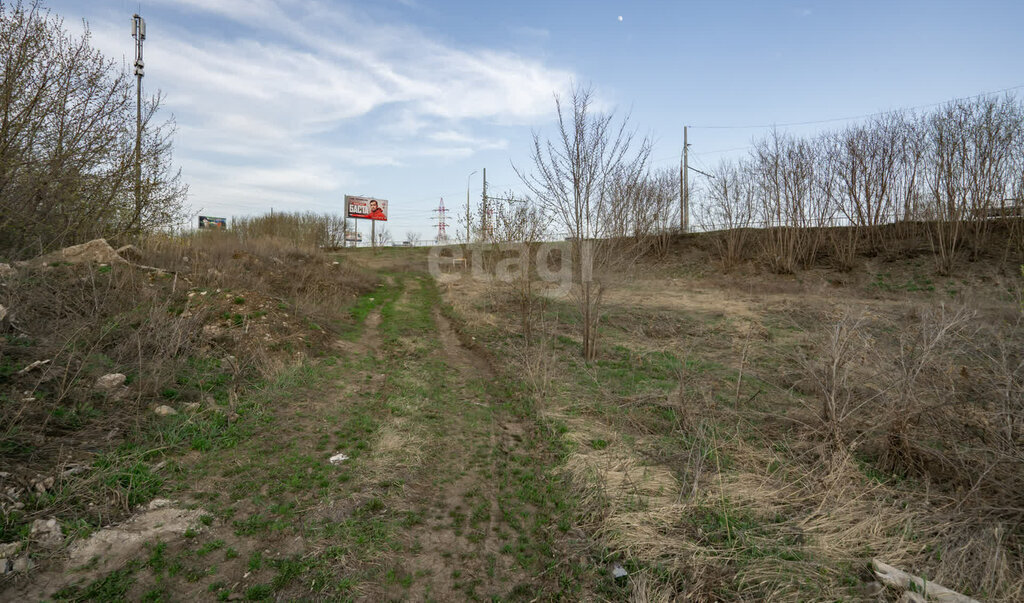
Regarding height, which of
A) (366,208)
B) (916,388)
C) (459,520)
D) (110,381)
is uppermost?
(366,208)

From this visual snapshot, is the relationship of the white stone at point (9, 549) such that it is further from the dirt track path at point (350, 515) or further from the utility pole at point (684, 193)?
the utility pole at point (684, 193)

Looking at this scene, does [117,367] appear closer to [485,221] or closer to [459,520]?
[459,520]

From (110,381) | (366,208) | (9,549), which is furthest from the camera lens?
(366,208)

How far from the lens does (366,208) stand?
40656 millimetres

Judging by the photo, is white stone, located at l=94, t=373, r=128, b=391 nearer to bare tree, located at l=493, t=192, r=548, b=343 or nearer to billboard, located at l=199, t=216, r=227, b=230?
bare tree, located at l=493, t=192, r=548, b=343

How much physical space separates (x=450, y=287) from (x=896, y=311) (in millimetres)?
15125

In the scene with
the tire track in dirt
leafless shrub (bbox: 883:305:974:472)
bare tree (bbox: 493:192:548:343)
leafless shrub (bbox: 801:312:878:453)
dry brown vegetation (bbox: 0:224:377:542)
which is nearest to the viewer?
the tire track in dirt

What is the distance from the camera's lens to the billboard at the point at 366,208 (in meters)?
39.6

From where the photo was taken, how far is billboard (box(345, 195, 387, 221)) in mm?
39562

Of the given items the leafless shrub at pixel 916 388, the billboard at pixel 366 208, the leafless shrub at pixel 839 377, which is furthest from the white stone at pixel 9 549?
the billboard at pixel 366 208

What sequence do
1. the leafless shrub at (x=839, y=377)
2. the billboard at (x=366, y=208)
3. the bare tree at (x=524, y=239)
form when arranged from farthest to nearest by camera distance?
the billboard at (x=366, y=208) < the bare tree at (x=524, y=239) < the leafless shrub at (x=839, y=377)

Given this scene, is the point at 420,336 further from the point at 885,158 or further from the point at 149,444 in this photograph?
the point at 885,158

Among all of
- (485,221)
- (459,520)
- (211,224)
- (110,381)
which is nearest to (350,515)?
(459,520)

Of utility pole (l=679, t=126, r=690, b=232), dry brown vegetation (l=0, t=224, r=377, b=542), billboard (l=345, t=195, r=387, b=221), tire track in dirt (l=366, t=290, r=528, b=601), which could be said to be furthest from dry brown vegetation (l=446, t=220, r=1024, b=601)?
billboard (l=345, t=195, r=387, b=221)
